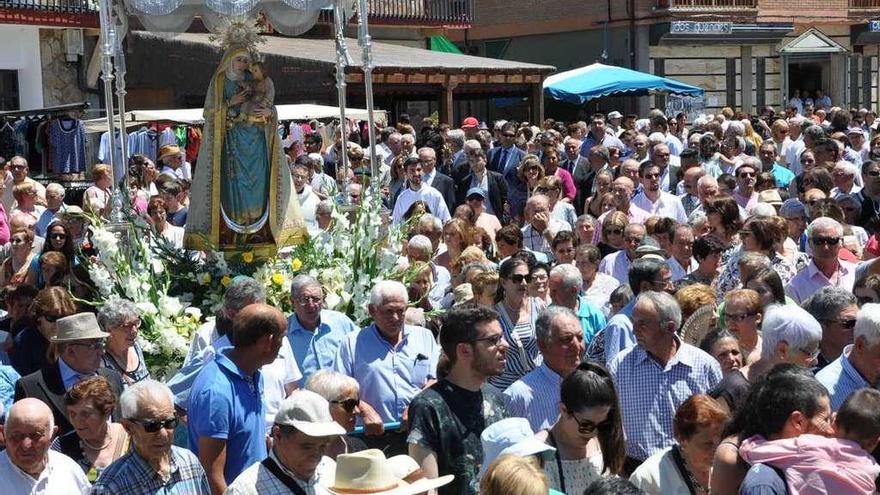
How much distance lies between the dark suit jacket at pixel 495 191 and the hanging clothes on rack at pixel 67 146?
677 cm

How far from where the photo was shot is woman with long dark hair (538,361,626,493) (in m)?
5.60

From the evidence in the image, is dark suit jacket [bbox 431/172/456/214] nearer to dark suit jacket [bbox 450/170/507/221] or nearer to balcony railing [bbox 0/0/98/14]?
→ dark suit jacket [bbox 450/170/507/221]

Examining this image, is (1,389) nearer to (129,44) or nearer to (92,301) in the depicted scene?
(92,301)

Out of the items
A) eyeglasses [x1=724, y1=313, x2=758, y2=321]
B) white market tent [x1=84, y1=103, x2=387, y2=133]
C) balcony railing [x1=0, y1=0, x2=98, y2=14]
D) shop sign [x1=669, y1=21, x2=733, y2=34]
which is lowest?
eyeglasses [x1=724, y1=313, x2=758, y2=321]

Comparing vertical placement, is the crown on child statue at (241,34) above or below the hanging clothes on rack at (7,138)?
above

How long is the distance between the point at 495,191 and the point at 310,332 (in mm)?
6800

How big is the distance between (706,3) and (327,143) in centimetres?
1815

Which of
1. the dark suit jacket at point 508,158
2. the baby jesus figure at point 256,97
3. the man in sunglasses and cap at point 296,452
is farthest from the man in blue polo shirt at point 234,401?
the dark suit jacket at point 508,158

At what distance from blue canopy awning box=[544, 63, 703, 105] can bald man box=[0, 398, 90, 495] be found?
824 inches

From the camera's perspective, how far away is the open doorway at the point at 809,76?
40.7m

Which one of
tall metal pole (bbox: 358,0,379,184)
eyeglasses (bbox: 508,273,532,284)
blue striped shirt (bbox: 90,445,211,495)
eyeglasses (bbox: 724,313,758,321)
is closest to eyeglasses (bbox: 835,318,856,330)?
eyeglasses (bbox: 724,313,758,321)

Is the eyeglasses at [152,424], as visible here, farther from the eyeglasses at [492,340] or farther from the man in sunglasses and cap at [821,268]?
the man in sunglasses and cap at [821,268]

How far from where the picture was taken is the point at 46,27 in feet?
78.5

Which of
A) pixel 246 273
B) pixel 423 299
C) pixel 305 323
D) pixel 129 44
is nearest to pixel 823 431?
pixel 305 323
